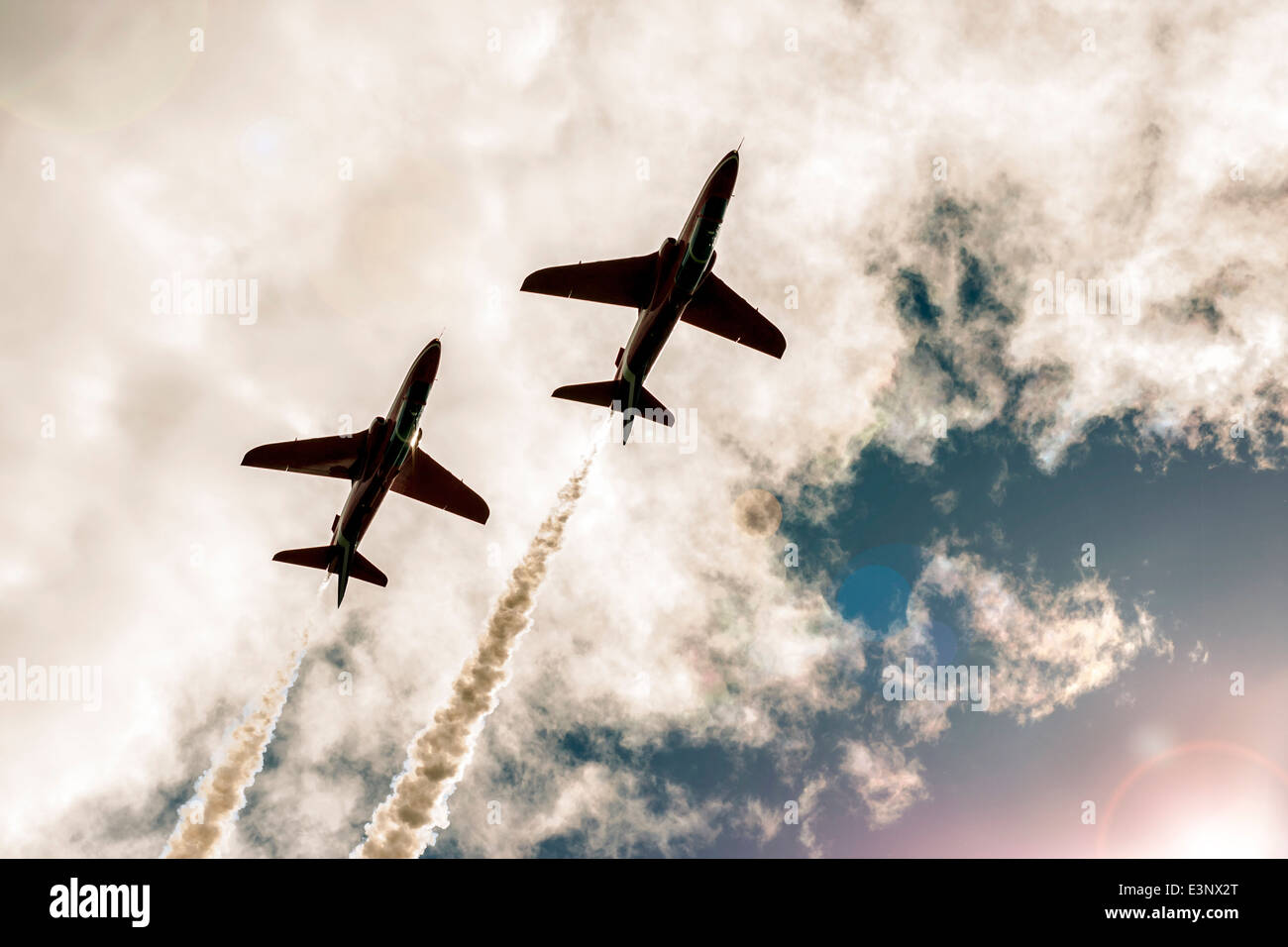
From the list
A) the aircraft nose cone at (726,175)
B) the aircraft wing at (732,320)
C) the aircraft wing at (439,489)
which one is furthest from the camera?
the aircraft wing at (439,489)

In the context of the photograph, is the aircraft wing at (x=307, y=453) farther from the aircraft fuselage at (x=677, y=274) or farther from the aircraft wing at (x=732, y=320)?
the aircraft wing at (x=732, y=320)

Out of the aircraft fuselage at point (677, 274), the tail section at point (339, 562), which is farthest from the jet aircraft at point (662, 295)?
the tail section at point (339, 562)

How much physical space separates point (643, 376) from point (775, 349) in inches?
431

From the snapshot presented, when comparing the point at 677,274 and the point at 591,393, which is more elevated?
the point at 677,274

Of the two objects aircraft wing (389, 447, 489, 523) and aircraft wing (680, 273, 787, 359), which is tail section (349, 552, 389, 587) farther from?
aircraft wing (680, 273, 787, 359)

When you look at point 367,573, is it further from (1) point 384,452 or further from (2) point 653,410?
(2) point 653,410

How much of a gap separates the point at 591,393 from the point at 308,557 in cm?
2599

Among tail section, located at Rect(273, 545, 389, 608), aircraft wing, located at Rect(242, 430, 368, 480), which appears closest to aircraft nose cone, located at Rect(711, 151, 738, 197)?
aircraft wing, located at Rect(242, 430, 368, 480)

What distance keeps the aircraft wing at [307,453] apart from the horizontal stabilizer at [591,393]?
14861 mm

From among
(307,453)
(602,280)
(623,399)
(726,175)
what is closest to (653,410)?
(623,399)

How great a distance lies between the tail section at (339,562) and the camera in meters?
54.2

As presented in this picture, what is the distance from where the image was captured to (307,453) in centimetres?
5266

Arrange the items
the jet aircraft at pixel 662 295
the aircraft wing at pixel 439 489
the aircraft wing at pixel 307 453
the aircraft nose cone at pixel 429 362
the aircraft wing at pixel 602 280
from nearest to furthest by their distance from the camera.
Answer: the jet aircraft at pixel 662 295, the aircraft nose cone at pixel 429 362, the aircraft wing at pixel 602 280, the aircraft wing at pixel 307 453, the aircraft wing at pixel 439 489
